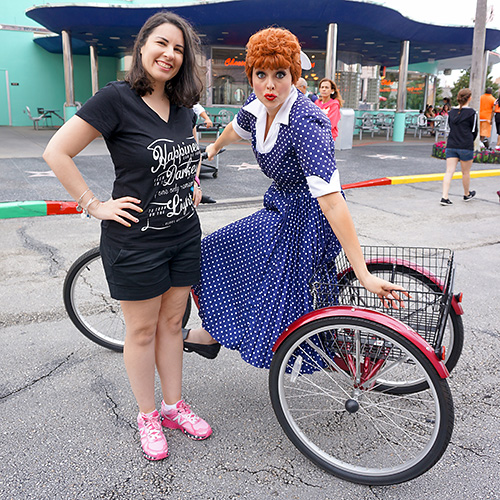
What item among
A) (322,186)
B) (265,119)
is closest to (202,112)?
(265,119)

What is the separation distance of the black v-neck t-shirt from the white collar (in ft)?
0.97

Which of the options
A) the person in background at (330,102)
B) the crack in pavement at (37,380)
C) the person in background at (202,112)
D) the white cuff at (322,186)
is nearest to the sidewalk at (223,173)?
the person in background at (202,112)

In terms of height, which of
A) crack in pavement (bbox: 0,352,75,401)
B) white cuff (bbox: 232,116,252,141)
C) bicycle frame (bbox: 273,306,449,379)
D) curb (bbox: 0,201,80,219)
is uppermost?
white cuff (bbox: 232,116,252,141)

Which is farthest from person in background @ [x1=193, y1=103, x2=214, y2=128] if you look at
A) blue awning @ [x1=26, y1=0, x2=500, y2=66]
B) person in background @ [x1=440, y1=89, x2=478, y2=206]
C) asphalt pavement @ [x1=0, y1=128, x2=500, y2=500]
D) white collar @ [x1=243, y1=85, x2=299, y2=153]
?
blue awning @ [x1=26, y1=0, x2=500, y2=66]

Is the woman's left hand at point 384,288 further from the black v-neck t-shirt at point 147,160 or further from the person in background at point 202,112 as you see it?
the person in background at point 202,112

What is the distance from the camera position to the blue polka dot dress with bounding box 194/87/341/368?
6.91 ft

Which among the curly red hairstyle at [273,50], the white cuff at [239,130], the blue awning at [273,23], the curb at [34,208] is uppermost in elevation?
the blue awning at [273,23]

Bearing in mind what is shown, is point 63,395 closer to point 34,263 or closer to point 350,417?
point 350,417

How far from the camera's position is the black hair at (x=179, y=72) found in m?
2.02

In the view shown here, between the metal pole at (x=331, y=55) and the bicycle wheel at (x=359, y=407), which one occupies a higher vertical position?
the metal pole at (x=331, y=55)

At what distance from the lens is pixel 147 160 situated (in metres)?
2.01

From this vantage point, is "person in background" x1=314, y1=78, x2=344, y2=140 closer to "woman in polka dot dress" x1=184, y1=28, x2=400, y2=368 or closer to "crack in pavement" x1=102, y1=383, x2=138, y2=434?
"woman in polka dot dress" x1=184, y1=28, x2=400, y2=368

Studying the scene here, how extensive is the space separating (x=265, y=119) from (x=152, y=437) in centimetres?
155

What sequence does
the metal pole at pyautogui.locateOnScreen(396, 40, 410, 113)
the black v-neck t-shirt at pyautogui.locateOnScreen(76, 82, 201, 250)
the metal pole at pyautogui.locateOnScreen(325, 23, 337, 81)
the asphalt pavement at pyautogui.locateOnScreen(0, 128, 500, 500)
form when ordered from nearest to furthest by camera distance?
the black v-neck t-shirt at pyautogui.locateOnScreen(76, 82, 201, 250) → the asphalt pavement at pyautogui.locateOnScreen(0, 128, 500, 500) → the metal pole at pyautogui.locateOnScreen(325, 23, 337, 81) → the metal pole at pyautogui.locateOnScreen(396, 40, 410, 113)
